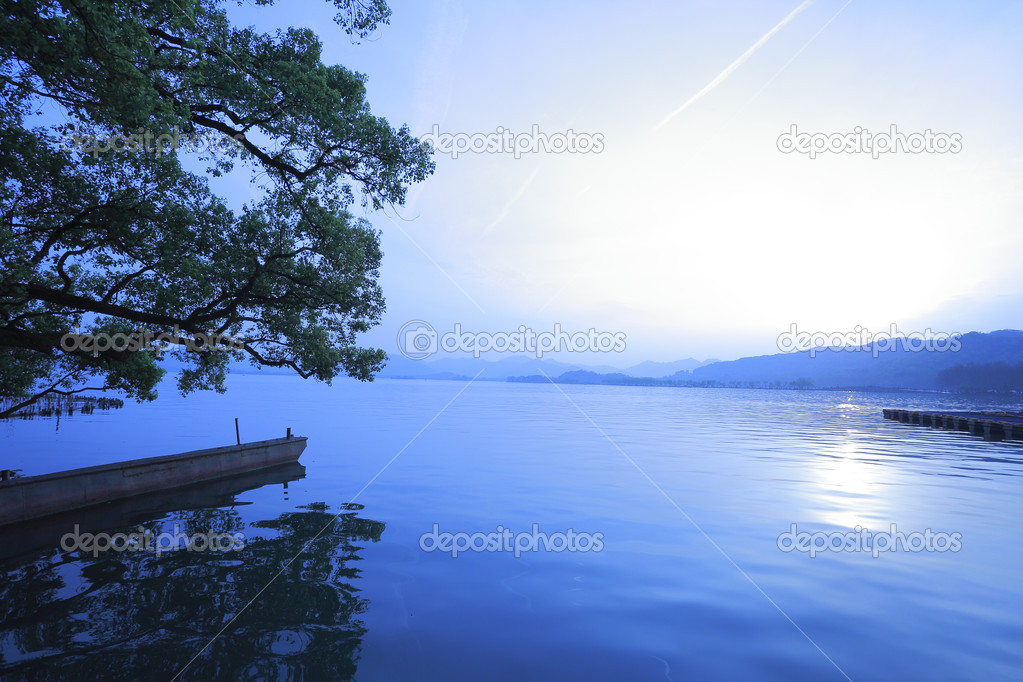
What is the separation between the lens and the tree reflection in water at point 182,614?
8.56 m

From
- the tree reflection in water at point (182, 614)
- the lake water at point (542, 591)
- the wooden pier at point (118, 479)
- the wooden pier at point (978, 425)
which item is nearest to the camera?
the tree reflection in water at point (182, 614)

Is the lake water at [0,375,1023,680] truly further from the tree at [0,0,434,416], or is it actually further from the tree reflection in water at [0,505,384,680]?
the tree at [0,0,434,416]

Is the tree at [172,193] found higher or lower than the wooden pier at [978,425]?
higher

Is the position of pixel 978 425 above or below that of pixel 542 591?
below

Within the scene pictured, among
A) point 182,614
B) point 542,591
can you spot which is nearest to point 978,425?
point 542,591

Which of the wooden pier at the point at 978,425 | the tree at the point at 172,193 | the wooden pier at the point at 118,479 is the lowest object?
the wooden pier at the point at 978,425

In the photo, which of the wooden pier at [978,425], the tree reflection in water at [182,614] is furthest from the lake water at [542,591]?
the wooden pier at [978,425]

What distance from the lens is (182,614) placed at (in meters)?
10.5

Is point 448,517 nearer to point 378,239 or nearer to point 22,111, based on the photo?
point 378,239

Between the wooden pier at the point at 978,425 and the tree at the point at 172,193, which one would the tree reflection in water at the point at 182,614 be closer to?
the tree at the point at 172,193

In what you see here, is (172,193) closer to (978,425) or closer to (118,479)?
(118,479)

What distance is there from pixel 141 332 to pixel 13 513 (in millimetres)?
7224

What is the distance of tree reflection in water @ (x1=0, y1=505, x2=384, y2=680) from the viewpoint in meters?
8.56

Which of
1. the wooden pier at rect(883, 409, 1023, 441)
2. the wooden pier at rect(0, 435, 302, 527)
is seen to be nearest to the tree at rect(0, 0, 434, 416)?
the wooden pier at rect(0, 435, 302, 527)
